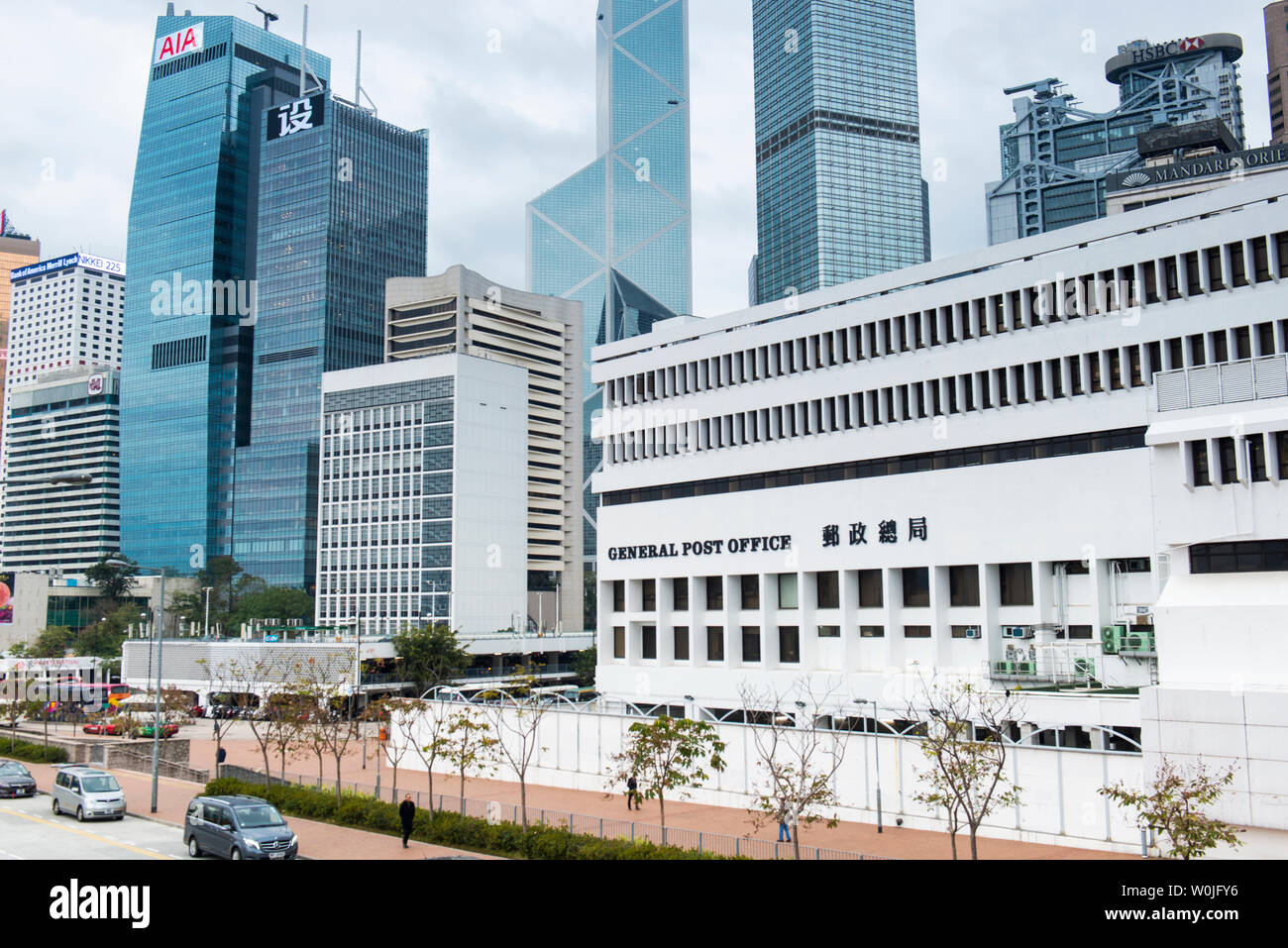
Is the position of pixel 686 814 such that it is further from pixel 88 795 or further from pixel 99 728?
pixel 99 728

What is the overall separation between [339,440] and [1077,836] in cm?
12693

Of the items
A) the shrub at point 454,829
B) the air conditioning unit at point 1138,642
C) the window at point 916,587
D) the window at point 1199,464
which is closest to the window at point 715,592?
the window at point 916,587

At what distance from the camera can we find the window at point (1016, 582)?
6109 cm

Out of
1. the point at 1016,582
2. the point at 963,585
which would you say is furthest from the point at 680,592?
the point at 1016,582

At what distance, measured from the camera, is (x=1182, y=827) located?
72.9 feet

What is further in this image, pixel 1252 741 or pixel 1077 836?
pixel 1077 836

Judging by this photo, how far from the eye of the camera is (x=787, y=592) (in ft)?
239

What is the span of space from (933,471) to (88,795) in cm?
4660

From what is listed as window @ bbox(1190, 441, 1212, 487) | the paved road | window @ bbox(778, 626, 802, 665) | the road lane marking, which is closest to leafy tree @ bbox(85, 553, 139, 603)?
window @ bbox(778, 626, 802, 665)

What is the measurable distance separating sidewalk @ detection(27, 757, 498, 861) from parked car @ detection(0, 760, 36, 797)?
1.84 meters

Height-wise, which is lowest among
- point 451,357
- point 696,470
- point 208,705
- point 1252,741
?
point 208,705
